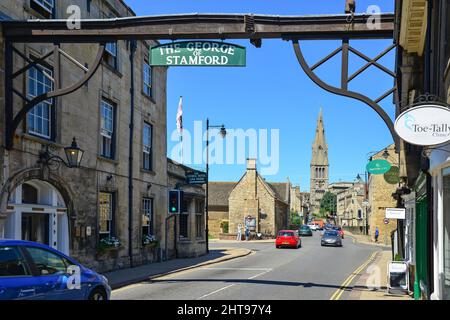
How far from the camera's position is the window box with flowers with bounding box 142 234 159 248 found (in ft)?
73.9

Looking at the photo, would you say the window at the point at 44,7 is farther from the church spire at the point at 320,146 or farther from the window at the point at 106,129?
the church spire at the point at 320,146

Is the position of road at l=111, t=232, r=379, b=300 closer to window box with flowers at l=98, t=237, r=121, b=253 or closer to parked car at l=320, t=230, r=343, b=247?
window box with flowers at l=98, t=237, r=121, b=253

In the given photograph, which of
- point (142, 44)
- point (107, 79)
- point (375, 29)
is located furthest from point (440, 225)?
point (142, 44)

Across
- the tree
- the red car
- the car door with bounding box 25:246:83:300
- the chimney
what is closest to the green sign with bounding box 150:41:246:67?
the car door with bounding box 25:246:83:300

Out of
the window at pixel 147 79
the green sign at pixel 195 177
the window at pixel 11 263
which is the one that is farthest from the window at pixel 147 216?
the window at pixel 11 263

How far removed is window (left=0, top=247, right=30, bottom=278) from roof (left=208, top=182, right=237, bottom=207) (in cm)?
6114

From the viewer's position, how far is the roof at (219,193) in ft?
226

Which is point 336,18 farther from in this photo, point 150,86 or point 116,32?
point 150,86

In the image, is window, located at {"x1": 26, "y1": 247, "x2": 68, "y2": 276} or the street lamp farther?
the street lamp

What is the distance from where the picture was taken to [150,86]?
24969 mm

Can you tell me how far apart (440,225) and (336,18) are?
6239 mm

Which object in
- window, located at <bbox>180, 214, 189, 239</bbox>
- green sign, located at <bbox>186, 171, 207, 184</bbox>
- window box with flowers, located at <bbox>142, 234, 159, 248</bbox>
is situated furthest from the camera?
window, located at <bbox>180, 214, 189, 239</bbox>

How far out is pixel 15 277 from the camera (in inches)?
288

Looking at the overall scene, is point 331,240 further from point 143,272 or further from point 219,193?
point 219,193
